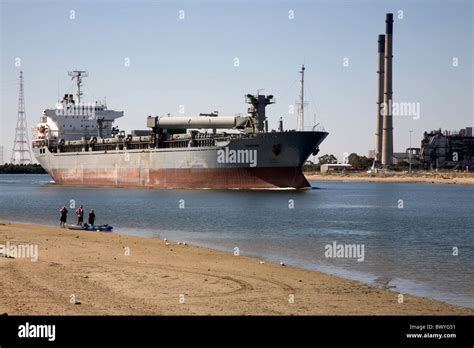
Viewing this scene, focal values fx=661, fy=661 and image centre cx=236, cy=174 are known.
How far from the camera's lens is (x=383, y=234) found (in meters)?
37.2

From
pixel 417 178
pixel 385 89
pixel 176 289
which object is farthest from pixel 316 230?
pixel 385 89

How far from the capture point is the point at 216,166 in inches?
2992

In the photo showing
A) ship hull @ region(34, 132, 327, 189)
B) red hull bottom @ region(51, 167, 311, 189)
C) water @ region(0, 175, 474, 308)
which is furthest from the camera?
red hull bottom @ region(51, 167, 311, 189)

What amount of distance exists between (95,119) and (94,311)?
104 metres

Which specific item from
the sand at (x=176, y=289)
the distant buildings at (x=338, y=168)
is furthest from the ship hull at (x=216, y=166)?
the distant buildings at (x=338, y=168)

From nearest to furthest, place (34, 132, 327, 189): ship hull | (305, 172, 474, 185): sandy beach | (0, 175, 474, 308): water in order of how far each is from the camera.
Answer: (0, 175, 474, 308): water, (34, 132, 327, 189): ship hull, (305, 172, 474, 185): sandy beach

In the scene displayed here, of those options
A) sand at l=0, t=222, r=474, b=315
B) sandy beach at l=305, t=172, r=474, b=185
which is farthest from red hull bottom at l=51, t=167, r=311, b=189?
sandy beach at l=305, t=172, r=474, b=185

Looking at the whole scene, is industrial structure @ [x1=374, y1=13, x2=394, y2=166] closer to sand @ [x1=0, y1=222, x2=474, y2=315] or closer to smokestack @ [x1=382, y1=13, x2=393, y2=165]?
smokestack @ [x1=382, y1=13, x2=393, y2=165]

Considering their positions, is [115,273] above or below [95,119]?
below

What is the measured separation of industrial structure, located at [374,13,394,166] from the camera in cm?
15100

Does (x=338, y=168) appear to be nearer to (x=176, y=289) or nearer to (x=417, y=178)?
(x=417, y=178)

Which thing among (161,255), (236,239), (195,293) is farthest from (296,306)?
(236,239)
